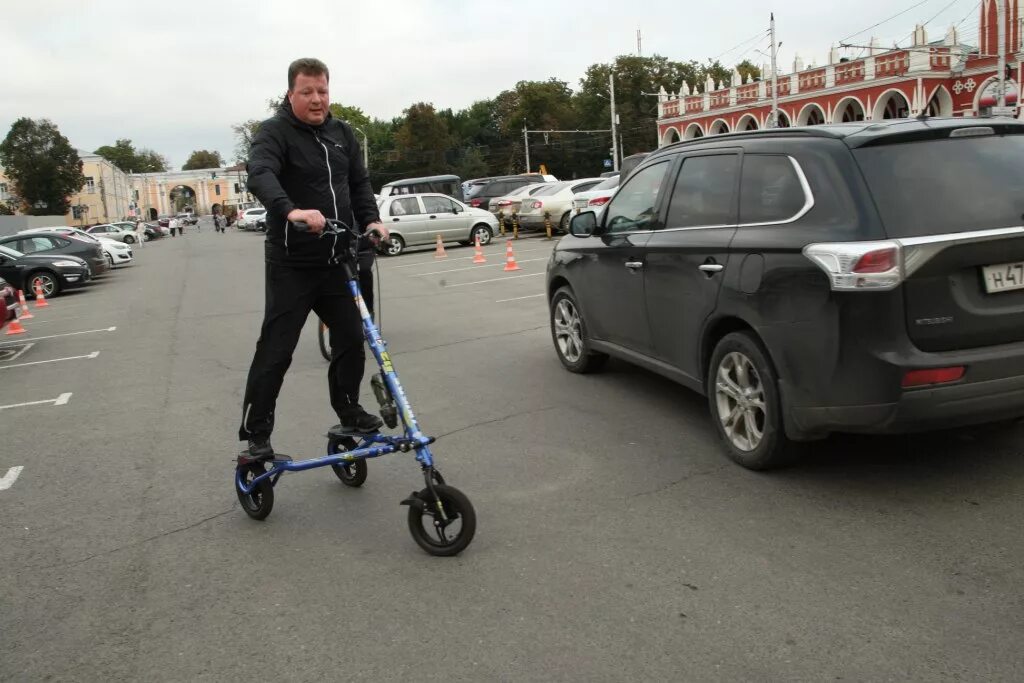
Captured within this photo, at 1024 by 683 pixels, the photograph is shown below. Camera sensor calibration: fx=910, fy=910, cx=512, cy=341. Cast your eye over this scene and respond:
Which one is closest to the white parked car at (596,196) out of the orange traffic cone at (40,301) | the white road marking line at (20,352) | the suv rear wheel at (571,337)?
the orange traffic cone at (40,301)

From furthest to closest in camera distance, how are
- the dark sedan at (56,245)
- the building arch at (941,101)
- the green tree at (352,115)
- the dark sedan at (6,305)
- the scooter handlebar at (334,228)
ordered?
1. the green tree at (352,115)
2. the building arch at (941,101)
3. the dark sedan at (56,245)
4. the dark sedan at (6,305)
5. the scooter handlebar at (334,228)

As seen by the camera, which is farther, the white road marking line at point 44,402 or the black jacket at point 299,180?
the white road marking line at point 44,402

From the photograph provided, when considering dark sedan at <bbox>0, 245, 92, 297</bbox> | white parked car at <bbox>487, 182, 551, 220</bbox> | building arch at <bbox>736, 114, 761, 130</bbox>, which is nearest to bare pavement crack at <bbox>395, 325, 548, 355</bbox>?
dark sedan at <bbox>0, 245, 92, 297</bbox>

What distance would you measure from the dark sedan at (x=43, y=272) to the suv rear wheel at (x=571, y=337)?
1713cm

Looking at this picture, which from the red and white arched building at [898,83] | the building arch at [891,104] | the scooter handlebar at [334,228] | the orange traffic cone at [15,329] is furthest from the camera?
the building arch at [891,104]

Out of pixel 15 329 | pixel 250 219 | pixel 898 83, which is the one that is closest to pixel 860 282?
pixel 15 329

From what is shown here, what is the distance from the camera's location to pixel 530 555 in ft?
12.9

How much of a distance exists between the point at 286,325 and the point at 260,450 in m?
0.63

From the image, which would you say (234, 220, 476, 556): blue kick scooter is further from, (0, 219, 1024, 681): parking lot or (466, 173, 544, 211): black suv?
(466, 173, 544, 211): black suv

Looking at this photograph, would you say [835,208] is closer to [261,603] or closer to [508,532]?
[508,532]

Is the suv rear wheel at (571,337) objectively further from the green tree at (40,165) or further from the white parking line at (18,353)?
the green tree at (40,165)

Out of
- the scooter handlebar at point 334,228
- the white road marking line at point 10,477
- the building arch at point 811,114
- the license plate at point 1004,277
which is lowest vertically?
the white road marking line at point 10,477

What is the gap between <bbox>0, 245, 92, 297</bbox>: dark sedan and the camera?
21125 mm

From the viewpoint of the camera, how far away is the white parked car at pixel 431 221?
25.6 meters
